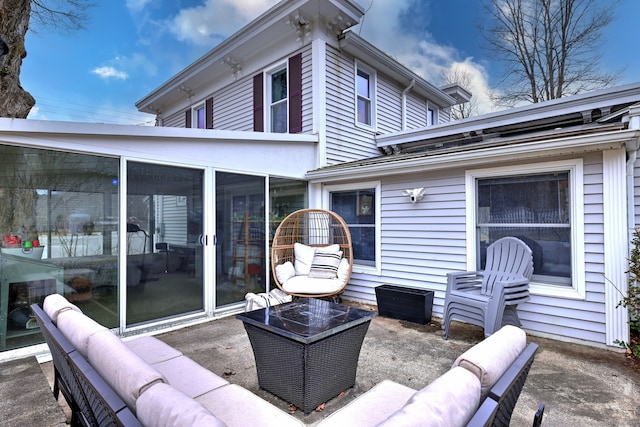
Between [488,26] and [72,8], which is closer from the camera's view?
[72,8]

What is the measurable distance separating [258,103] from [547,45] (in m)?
8.55

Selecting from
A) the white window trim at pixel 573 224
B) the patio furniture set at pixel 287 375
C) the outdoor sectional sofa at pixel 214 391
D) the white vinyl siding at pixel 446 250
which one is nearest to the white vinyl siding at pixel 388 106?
the white vinyl siding at pixel 446 250

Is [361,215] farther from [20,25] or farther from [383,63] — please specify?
[20,25]

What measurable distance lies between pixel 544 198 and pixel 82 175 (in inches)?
197

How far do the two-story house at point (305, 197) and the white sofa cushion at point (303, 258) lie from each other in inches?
18.6

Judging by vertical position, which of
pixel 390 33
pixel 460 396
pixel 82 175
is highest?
pixel 390 33

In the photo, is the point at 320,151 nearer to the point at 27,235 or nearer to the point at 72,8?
the point at 27,235

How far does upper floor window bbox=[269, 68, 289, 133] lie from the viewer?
646 cm

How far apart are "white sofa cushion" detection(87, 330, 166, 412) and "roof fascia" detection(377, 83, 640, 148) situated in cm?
620

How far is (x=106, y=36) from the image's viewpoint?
1021 cm

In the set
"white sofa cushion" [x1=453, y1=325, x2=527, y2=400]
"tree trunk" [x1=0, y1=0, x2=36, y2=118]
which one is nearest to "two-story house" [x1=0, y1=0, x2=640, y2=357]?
"white sofa cushion" [x1=453, y1=325, x2=527, y2=400]

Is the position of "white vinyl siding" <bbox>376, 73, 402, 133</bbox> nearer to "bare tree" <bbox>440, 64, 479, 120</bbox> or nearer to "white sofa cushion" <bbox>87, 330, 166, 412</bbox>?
"bare tree" <bbox>440, 64, 479, 120</bbox>

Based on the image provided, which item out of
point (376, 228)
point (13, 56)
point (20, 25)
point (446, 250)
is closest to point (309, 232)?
point (376, 228)

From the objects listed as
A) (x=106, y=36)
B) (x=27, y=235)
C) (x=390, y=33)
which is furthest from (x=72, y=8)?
(x=390, y=33)
